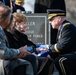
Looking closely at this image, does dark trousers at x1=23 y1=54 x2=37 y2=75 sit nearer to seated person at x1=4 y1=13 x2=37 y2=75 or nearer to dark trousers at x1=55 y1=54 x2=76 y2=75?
seated person at x1=4 y1=13 x2=37 y2=75

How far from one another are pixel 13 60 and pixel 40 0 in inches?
187

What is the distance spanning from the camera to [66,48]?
291 inches

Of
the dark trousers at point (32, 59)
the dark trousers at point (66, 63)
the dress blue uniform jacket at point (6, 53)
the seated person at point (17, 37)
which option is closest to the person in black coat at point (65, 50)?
the dark trousers at point (66, 63)

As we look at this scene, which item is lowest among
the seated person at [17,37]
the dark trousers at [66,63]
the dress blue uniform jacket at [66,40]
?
the dark trousers at [66,63]

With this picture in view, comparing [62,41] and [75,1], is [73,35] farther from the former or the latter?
[75,1]

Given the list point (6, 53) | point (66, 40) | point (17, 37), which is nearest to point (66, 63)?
point (66, 40)

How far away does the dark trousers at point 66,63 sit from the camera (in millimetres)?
7316

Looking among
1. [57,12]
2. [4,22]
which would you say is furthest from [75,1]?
[4,22]

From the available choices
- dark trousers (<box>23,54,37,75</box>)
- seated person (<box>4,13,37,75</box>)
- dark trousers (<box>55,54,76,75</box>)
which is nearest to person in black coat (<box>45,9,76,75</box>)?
dark trousers (<box>55,54,76,75</box>)

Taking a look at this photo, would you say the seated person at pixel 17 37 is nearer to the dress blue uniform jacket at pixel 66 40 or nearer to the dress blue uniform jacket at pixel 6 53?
the dress blue uniform jacket at pixel 6 53

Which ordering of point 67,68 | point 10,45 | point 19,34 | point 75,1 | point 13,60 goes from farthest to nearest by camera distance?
point 75,1, point 67,68, point 19,34, point 10,45, point 13,60

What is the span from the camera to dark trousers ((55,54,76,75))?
732 cm

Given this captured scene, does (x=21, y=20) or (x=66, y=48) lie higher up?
(x=21, y=20)

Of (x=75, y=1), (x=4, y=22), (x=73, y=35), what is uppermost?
(x=4, y=22)
